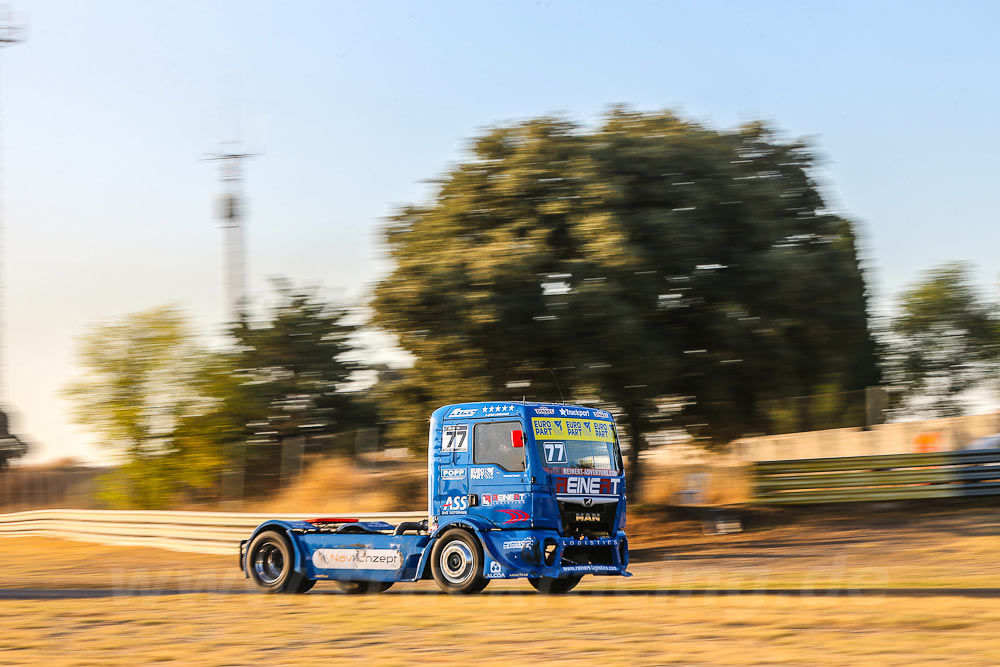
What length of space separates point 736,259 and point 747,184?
5.58 ft

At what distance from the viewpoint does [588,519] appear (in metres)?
14.3

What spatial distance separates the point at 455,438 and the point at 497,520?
4.11 feet

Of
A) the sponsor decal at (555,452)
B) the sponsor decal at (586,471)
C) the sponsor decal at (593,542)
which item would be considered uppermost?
the sponsor decal at (555,452)

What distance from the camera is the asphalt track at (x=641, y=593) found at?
1266 cm

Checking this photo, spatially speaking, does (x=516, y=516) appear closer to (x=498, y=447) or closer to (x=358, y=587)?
(x=498, y=447)

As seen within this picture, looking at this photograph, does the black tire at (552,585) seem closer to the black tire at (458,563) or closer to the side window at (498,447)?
the black tire at (458,563)

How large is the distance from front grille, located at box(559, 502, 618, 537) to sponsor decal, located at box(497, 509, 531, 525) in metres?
0.54

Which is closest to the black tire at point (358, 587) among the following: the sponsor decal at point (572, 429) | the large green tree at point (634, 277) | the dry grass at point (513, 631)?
the dry grass at point (513, 631)

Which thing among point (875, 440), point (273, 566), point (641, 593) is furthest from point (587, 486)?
point (875, 440)

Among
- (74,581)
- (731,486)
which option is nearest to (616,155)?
(731,486)

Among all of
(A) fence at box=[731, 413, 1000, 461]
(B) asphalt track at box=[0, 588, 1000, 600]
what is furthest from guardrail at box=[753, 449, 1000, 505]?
(B) asphalt track at box=[0, 588, 1000, 600]

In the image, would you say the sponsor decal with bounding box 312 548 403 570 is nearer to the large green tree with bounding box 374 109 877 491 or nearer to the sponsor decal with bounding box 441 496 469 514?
the sponsor decal with bounding box 441 496 469 514

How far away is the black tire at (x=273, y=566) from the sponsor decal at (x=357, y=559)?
1.37 ft

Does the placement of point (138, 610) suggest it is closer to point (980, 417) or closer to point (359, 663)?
point (359, 663)
